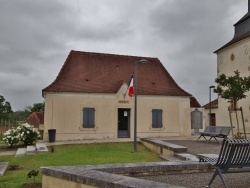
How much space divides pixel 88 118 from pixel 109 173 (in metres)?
15.6

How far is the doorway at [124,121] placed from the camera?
22.3 m

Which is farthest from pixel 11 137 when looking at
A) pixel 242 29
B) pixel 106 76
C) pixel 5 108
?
pixel 5 108

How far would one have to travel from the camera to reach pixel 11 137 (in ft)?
54.1

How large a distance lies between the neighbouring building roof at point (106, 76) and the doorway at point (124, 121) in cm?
168

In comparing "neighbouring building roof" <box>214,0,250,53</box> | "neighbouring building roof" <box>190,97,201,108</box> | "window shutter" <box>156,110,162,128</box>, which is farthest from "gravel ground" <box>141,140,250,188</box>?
"neighbouring building roof" <box>190,97,201,108</box>

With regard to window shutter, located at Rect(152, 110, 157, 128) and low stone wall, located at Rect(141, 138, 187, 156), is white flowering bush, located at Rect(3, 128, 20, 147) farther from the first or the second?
window shutter, located at Rect(152, 110, 157, 128)

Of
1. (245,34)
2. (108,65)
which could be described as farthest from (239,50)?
(108,65)

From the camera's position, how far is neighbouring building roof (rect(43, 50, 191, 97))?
70.2 ft

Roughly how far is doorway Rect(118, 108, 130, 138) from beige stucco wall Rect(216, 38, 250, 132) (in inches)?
420

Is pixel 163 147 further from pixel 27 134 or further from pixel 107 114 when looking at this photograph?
pixel 107 114

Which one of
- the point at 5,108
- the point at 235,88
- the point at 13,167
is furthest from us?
the point at 5,108

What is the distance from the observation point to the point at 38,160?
1124cm

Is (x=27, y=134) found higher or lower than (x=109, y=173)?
higher

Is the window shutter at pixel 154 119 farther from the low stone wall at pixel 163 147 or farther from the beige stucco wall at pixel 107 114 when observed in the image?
the low stone wall at pixel 163 147
